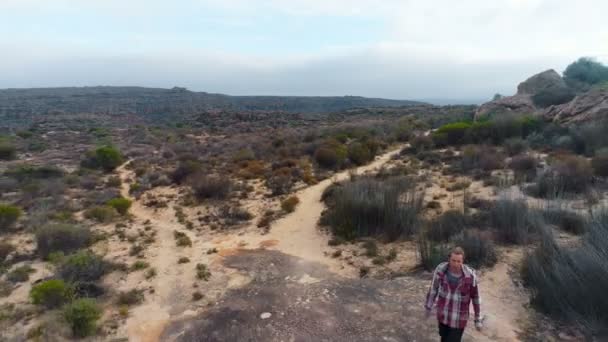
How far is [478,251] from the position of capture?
6582mm

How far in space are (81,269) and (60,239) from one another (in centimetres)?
211

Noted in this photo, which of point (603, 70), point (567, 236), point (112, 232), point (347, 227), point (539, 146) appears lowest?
point (112, 232)

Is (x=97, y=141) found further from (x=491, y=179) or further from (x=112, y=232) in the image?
(x=491, y=179)

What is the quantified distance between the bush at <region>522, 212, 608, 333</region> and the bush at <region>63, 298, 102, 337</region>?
21.3ft

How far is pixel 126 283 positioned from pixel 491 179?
10.7 meters

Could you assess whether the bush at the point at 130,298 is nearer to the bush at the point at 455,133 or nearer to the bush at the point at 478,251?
the bush at the point at 478,251

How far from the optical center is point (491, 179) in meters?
11.5

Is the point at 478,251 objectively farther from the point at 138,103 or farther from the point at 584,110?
the point at 138,103

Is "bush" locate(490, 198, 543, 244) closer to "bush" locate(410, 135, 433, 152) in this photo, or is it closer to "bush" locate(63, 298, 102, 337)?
"bush" locate(63, 298, 102, 337)

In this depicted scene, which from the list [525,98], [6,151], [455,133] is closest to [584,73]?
[525,98]

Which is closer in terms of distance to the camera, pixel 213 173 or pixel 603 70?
pixel 213 173

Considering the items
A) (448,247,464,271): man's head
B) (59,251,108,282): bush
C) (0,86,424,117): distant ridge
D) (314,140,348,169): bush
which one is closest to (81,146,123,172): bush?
(314,140,348,169): bush

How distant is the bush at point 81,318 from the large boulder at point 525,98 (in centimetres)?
2498

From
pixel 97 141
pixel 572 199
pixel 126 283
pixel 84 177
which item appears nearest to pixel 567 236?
pixel 572 199
